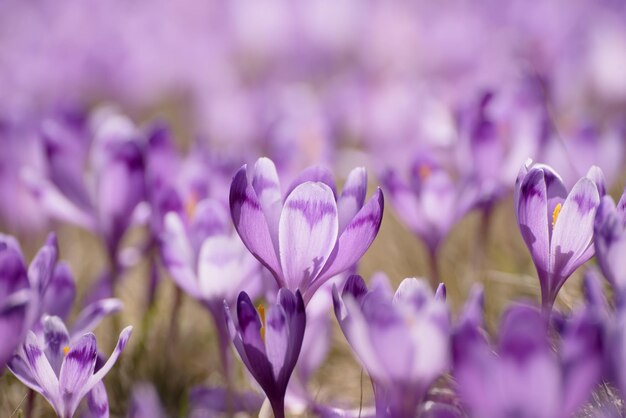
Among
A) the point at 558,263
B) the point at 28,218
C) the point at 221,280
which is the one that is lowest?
the point at 28,218

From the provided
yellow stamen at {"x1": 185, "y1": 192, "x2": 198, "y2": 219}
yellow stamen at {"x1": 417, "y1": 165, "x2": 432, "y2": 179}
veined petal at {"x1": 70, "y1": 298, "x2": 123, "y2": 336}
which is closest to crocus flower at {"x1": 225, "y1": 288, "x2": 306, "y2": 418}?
veined petal at {"x1": 70, "y1": 298, "x2": 123, "y2": 336}

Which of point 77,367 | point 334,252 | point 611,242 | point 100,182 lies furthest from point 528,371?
point 100,182

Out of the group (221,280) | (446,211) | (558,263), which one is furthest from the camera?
(446,211)

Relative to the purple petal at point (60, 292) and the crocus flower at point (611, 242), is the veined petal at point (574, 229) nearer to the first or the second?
the crocus flower at point (611, 242)

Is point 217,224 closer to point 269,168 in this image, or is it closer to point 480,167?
point 269,168

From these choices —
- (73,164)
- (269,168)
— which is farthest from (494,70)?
(269,168)

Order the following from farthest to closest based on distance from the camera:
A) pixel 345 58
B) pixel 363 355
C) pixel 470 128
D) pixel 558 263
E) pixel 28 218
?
pixel 345 58
pixel 28 218
pixel 470 128
pixel 558 263
pixel 363 355

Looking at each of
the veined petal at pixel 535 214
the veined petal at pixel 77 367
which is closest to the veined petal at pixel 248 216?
the veined petal at pixel 77 367
